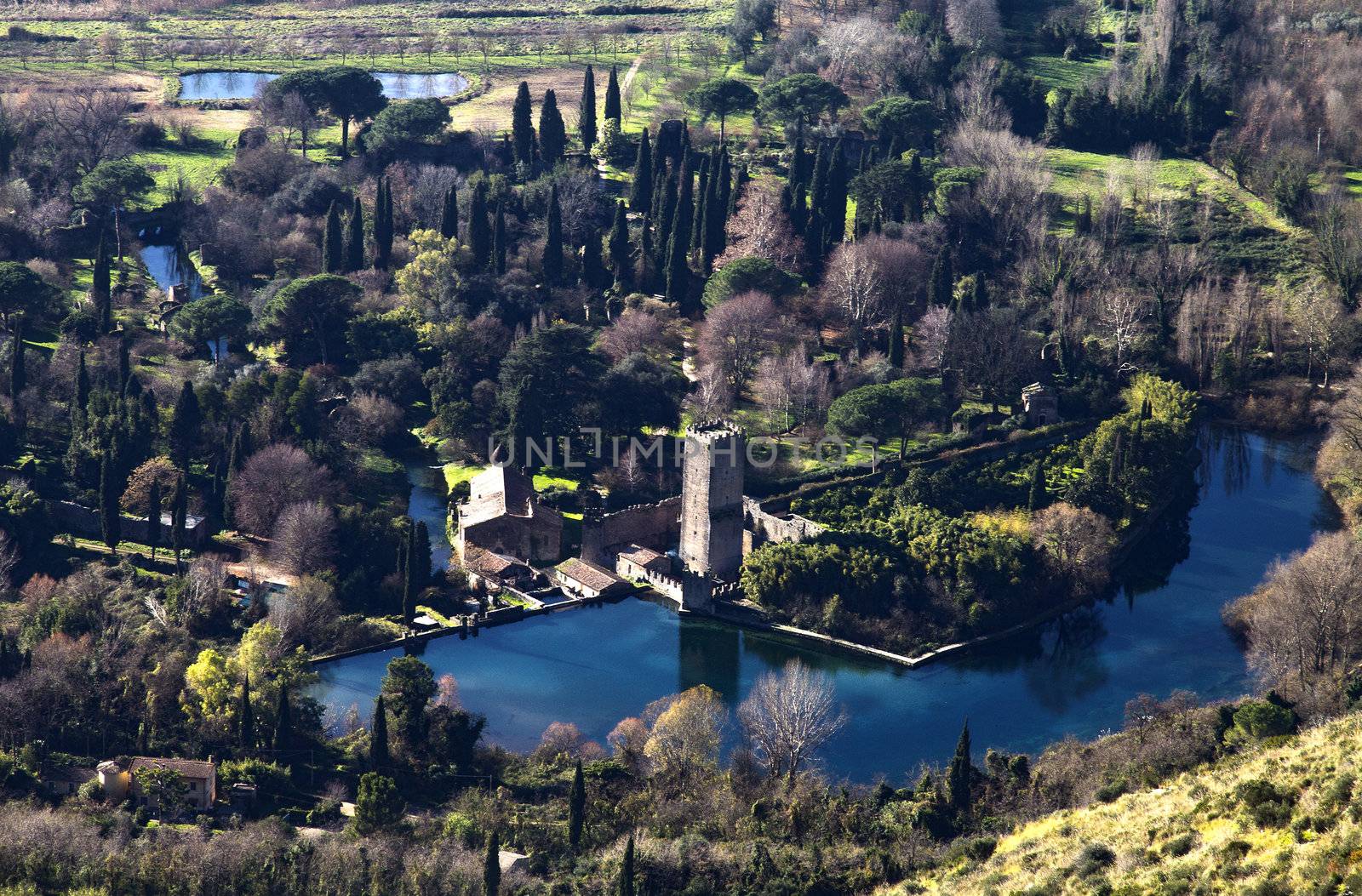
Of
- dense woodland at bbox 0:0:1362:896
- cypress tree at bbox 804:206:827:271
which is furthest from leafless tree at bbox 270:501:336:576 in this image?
cypress tree at bbox 804:206:827:271

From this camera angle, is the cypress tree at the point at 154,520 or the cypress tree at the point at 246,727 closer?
the cypress tree at the point at 246,727

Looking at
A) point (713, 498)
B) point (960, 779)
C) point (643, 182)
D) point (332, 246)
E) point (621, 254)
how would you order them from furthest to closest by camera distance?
point (643, 182)
point (621, 254)
point (332, 246)
point (713, 498)
point (960, 779)

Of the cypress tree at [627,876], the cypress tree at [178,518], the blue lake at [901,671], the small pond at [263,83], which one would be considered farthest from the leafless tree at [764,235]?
the cypress tree at [627,876]

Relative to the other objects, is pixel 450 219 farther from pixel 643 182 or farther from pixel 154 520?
pixel 154 520

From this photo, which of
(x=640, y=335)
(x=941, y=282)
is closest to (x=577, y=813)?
(x=640, y=335)

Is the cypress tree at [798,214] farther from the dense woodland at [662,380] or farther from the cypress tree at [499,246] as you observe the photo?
the cypress tree at [499,246]

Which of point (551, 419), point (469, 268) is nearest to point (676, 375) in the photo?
point (551, 419)
